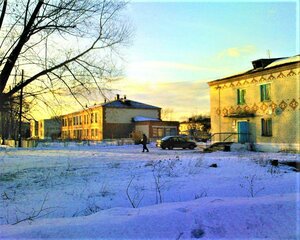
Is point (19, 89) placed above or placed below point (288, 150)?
above

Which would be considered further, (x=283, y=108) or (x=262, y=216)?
(x=283, y=108)

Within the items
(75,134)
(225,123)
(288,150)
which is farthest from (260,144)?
(75,134)

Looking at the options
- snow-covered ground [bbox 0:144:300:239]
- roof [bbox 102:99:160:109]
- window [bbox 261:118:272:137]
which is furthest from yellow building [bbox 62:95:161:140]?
snow-covered ground [bbox 0:144:300:239]

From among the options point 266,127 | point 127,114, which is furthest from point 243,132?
point 127,114

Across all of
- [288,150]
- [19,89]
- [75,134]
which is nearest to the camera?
[19,89]

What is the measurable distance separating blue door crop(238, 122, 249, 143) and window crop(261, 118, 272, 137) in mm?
1621

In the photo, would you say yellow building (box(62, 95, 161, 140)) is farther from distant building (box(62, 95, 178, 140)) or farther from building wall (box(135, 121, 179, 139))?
building wall (box(135, 121, 179, 139))

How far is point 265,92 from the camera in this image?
29.5 meters

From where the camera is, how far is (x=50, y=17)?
46.7 feet

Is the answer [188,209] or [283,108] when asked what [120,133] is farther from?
[188,209]

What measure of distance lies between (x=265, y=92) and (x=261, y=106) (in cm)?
122

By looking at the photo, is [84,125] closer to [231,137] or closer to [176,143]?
[176,143]

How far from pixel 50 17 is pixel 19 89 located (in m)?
3.17

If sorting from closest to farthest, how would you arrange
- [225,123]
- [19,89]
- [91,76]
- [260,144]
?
[19,89] < [91,76] < [260,144] < [225,123]
